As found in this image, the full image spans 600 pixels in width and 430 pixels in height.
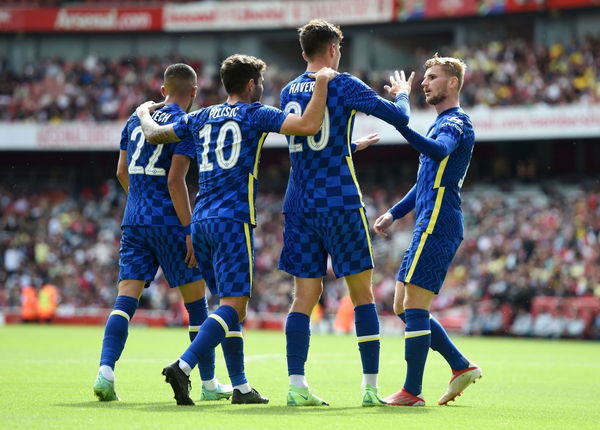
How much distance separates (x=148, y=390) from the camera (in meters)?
8.69

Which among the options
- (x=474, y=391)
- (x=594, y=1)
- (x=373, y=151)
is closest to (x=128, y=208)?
(x=474, y=391)

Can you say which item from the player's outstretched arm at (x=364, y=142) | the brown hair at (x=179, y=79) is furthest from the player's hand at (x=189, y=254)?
the player's outstretched arm at (x=364, y=142)

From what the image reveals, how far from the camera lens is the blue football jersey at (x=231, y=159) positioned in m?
7.34

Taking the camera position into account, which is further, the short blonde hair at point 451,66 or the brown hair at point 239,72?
the short blonde hair at point 451,66

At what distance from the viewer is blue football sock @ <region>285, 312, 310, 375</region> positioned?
7.31 meters

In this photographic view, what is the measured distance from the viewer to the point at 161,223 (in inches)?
313

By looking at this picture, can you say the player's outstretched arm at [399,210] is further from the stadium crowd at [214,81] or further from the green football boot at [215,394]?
the stadium crowd at [214,81]

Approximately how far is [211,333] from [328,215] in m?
1.15

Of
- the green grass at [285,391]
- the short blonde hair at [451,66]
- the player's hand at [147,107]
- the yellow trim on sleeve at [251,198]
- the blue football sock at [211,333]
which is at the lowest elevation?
the green grass at [285,391]

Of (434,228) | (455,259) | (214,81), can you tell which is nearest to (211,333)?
(434,228)

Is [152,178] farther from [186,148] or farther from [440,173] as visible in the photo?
[440,173]

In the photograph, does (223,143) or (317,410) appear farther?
(223,143)

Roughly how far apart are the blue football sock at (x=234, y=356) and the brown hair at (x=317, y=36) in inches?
81.2

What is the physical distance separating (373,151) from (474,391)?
26.6 m
